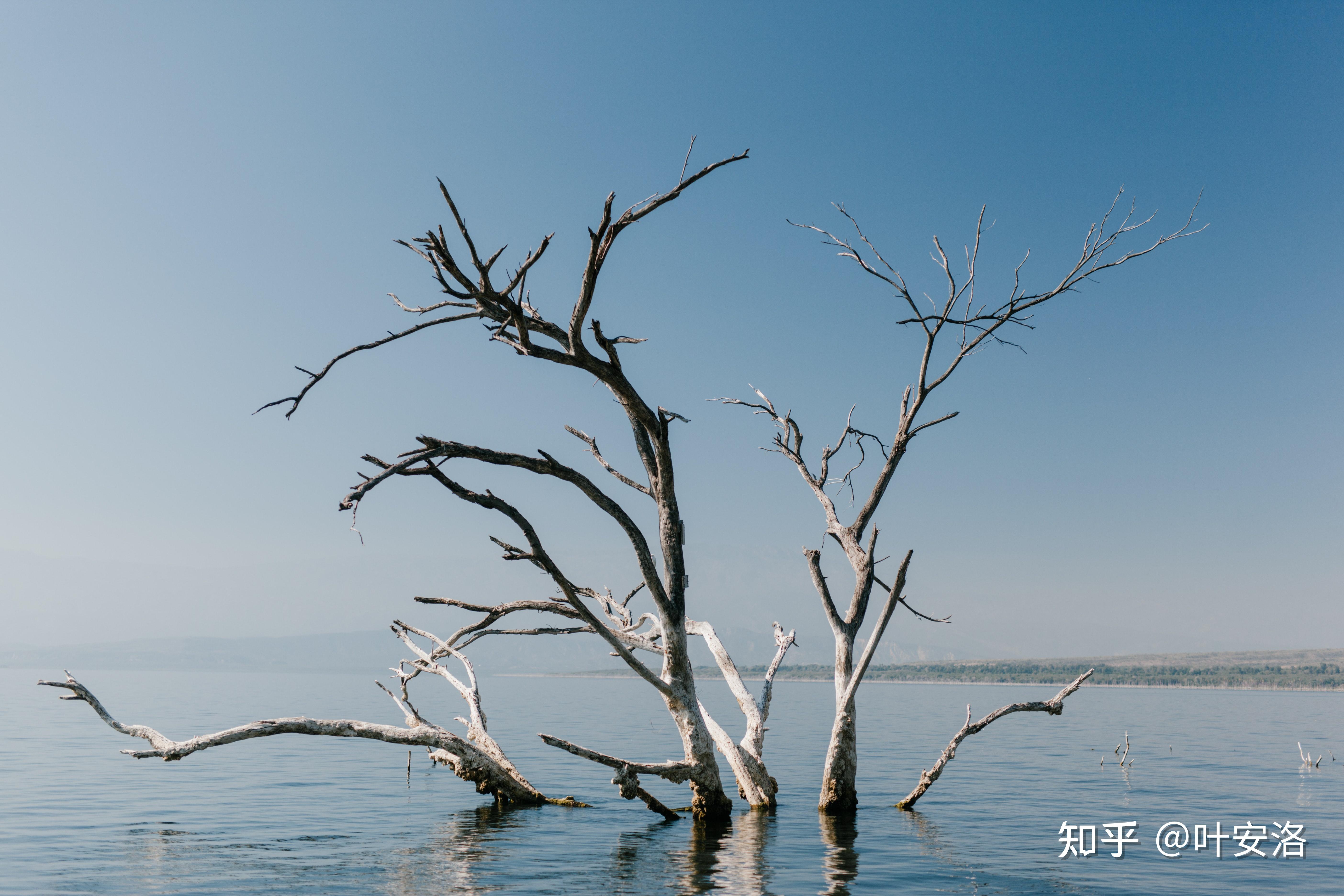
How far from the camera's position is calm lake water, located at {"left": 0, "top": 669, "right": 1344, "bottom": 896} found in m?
12.9

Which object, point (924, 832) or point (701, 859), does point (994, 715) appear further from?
point (701, 859)

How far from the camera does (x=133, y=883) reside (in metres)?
12.2

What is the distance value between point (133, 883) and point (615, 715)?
5494 centimetres

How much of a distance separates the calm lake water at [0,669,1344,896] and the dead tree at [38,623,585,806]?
64cm

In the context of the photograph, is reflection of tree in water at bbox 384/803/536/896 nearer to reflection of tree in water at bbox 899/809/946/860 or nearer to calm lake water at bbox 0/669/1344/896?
calm lake water at bbox 0/669/1344/896

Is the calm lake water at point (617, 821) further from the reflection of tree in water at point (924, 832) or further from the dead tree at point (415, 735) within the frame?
the dead tree at point (415, 735)

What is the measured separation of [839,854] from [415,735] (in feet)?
25.3

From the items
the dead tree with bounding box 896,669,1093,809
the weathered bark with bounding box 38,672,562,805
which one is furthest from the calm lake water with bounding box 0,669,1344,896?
the dead tree with bounding box 896,669,1093,809

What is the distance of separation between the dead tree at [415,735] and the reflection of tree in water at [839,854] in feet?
19.5

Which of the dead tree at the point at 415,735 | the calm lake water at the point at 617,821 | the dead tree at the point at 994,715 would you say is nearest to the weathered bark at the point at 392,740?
the dead tree at the point at 415,735

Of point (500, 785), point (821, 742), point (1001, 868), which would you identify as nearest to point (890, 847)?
point (1001, 868)

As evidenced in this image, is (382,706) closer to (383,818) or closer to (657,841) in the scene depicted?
(383,818)

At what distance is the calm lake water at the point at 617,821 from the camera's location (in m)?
12.9

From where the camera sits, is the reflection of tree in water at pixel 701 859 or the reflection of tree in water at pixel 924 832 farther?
the reflection of tree in water at pixel 924 832
